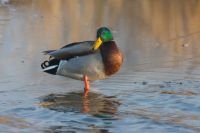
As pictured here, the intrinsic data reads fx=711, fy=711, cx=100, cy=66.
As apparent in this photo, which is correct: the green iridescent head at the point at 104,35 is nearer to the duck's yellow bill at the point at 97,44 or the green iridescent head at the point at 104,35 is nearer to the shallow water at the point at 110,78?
the duck's yellow bill at the point at 97,44

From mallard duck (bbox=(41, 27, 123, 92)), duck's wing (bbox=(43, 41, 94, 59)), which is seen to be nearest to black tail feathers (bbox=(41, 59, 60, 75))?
mallard duck (bbox=(41, 27, 123, 92))

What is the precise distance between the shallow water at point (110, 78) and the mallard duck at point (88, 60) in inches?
7.8

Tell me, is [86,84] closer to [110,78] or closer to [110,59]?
[110,59]

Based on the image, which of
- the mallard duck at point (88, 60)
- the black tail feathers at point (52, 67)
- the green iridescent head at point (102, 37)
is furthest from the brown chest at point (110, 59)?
the black tail feathers at point (52, 67)

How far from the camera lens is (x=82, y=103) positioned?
8.20 m

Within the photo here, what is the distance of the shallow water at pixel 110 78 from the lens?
715cm

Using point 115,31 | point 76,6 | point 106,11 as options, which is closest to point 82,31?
point 115,31

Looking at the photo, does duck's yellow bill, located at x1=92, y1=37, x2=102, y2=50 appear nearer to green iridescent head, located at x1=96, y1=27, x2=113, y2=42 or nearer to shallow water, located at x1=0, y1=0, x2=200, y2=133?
green iridescent head, located at x1=96, y1=27, x2=113, y2=42

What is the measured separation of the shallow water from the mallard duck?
199 mm

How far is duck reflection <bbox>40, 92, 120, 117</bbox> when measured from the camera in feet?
25.4

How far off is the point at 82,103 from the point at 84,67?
0.76m

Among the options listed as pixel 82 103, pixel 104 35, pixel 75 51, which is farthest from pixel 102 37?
pixel 82 103

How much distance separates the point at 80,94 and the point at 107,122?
1582 mm

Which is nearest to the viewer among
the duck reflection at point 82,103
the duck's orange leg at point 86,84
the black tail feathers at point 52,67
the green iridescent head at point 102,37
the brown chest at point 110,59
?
the duck reflection at point 82,103
